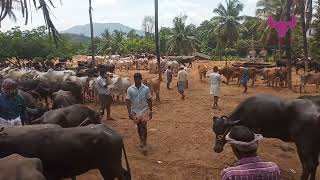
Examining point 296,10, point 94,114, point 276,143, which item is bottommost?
point 276,143

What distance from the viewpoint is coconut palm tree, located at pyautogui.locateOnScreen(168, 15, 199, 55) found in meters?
57.1

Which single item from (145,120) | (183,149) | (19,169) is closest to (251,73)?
(183,149)

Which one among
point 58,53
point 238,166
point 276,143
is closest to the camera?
point 238,166

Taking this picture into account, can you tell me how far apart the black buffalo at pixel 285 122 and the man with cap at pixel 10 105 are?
3756 millimetres

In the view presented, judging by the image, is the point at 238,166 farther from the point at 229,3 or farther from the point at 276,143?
the point at 229,3

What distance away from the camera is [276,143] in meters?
11.7

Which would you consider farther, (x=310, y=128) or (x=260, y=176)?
(x=310, y=128)

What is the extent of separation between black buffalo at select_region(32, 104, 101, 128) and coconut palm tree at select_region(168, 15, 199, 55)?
156 feet

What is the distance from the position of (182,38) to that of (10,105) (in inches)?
2000

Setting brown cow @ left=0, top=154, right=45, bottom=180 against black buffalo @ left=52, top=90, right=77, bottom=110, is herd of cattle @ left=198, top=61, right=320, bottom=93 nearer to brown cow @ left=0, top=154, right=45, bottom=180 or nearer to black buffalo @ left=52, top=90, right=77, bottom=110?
black buffalo @ left=52, top=90, right=77, bottom=110

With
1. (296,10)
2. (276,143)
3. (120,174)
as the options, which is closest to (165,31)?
(296,10)

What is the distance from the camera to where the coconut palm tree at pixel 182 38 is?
57.1m

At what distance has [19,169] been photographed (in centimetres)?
463

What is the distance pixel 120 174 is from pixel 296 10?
19325mm
